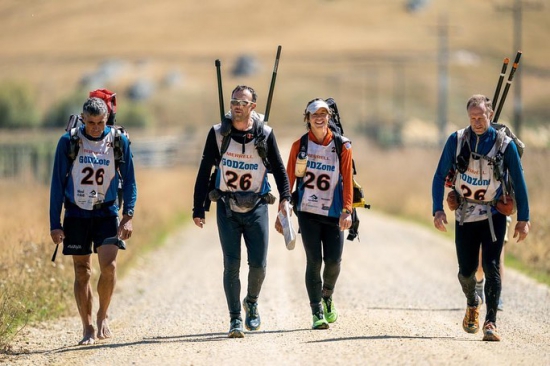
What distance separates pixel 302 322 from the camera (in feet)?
39.1

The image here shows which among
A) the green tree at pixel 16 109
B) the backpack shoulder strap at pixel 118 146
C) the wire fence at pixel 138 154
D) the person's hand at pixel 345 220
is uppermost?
the green tree at pixel 16 109

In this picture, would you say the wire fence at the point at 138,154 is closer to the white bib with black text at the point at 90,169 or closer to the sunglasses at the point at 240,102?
the white bib with black text at the point at 90,169

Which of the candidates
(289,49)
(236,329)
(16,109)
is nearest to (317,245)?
(236,329)

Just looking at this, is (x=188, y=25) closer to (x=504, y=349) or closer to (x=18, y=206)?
(x=18, y=206)

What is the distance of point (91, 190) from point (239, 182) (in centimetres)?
129

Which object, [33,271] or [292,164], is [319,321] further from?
[33,271]

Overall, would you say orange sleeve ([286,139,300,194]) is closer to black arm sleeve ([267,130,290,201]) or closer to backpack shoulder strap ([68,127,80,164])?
black arm sleeve ([267,130,290,201])

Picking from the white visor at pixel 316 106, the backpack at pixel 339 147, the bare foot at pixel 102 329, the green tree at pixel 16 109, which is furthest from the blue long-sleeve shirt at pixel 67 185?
the green tree at pixel 16 109

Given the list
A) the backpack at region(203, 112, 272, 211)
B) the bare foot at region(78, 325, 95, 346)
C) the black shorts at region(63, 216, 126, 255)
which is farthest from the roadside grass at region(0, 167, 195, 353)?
the backpack at region(203, 112, 272, 211)

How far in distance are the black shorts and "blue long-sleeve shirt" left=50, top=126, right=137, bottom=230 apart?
2.1 inches

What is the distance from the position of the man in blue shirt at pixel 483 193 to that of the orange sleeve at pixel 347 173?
2.52 feet

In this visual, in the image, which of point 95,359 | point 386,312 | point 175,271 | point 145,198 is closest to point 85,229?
point 95,359

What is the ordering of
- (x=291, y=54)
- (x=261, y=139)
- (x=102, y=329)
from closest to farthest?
1. (x=261, y=139)
2. (x=102, y=329)
3. (x=291, y=54)

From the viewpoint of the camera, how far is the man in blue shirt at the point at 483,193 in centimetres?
1017
